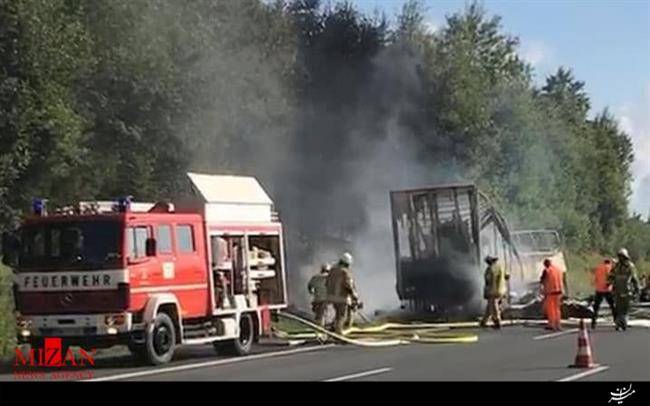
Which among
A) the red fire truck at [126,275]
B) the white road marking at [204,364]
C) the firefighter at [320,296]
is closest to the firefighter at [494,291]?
→ the firefighter at [320,296]

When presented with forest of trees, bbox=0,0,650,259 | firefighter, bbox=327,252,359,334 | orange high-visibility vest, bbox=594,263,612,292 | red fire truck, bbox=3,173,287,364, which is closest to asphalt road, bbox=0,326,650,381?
red fire truck, bbox=3,173,287,364

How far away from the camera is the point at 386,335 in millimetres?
26000

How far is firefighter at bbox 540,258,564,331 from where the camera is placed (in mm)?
27703

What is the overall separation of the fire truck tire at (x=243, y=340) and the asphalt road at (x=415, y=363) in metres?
0.26

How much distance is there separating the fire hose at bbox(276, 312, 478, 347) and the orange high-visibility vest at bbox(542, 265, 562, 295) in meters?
2.42

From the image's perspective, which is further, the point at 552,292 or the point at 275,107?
the point at 275,107

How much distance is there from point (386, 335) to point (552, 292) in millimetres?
4336

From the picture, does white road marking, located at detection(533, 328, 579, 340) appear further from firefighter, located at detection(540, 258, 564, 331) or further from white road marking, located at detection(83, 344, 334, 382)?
white road marking, located at detection(83, 344, 334, 382)

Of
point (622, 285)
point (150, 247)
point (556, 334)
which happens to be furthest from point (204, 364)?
point (622, 285)

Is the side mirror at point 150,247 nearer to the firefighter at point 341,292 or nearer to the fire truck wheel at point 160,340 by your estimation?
the fire truck wheel at point 160,340

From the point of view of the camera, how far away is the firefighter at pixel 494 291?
2894 centimetres

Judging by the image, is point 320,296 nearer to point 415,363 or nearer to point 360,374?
point 415,363
